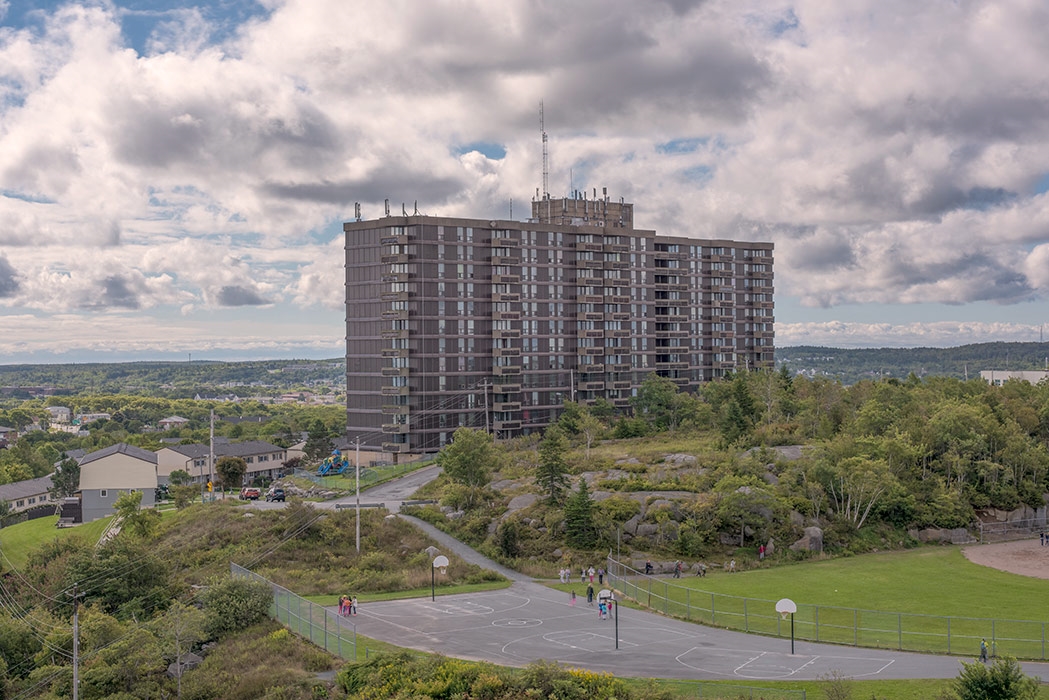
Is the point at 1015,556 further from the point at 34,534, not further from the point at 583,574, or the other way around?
→ the point at 34,534

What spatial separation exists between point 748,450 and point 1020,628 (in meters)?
45.0

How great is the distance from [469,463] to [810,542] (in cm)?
3244

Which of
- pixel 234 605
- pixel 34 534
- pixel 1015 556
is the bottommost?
pixel 34 534

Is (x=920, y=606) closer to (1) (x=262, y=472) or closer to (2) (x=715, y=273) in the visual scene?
(1) (x=262, y=472)

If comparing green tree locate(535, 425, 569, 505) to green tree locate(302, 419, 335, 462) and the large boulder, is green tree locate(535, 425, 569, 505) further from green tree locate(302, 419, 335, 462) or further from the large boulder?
green tree locate(302, 419, 335, 462)

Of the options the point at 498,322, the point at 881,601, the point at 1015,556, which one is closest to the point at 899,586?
the point at 881,601

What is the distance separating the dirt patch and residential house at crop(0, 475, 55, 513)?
12342 centimetres

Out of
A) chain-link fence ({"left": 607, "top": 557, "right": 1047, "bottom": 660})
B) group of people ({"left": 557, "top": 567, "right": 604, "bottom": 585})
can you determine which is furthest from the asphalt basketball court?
group of people ({"left": 557, "top": 567, "right": 604, "bottom": 585})

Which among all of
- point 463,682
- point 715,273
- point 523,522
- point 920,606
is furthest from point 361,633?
point 715,273

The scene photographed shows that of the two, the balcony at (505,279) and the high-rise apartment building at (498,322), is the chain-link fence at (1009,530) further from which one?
the balcony at (505,279)

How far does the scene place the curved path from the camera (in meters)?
43.2

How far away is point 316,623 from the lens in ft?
168

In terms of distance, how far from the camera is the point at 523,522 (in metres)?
78.3

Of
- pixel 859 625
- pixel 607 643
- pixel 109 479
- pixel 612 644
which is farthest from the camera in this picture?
pixel 109 479
